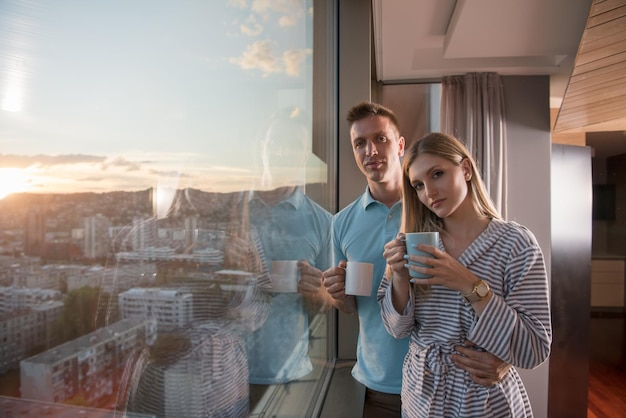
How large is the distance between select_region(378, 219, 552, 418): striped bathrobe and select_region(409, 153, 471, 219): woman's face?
94 millimetres

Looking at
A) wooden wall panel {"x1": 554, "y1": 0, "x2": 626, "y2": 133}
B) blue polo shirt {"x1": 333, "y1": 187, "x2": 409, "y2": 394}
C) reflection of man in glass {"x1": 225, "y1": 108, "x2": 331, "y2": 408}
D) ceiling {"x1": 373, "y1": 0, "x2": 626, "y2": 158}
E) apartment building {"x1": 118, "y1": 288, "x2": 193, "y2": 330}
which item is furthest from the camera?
ceiling {"x1": 373, "y1": 0, "x2": 626, "y2": 158}

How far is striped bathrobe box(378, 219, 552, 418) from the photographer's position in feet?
2.98

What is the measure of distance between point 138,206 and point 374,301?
43.3 inches

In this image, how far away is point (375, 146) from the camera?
56.9 inches

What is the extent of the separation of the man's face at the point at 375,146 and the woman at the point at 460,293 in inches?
13.4

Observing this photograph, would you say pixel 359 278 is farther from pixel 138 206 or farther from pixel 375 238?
pixel 138 206

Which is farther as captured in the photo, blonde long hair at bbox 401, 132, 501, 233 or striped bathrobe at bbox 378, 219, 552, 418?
blonde long hair at bbox 401, 132, 501, 233

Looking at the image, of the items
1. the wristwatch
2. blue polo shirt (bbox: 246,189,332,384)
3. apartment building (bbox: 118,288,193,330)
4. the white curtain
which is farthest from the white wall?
apartment building (bbox: 118,288,193,330)

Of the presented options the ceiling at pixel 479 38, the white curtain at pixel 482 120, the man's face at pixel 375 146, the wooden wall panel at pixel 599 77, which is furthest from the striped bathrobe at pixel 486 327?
the white curtain at pixel 482 120

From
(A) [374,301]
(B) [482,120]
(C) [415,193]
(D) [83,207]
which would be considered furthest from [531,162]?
→ (D) [83,207]

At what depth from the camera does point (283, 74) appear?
43.9 inches

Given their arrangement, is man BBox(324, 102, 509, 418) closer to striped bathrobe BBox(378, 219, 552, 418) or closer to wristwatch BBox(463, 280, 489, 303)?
striped bathrobe BBox(378, 219, 552, 418)

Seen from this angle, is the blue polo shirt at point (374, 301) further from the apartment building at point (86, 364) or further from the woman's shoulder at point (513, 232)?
the apartment building at point (86, 364)

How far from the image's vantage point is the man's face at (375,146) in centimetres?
145
